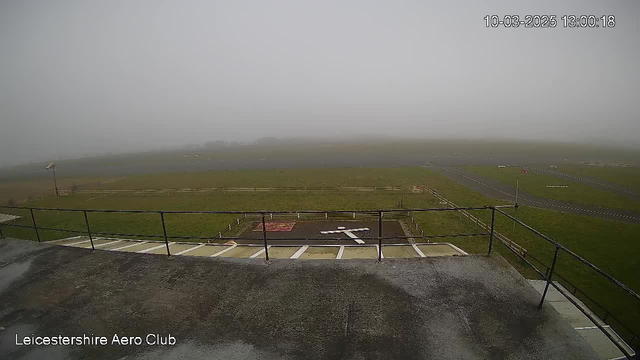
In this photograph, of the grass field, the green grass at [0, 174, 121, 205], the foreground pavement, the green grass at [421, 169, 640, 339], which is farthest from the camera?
the green grass at [0, 174, 121, 205]

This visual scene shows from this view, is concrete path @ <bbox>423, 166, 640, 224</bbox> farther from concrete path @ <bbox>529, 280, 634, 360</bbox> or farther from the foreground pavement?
the foreground pavement

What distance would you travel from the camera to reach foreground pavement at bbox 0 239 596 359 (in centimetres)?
320

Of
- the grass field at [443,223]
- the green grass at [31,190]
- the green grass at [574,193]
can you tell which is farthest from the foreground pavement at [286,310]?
the green grass at [31,190]

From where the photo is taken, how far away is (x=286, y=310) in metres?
3.85

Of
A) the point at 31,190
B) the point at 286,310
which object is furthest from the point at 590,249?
the point at 31,190

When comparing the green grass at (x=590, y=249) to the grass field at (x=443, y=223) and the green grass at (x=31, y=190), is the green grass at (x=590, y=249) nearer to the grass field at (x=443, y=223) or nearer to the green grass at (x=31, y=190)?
the grass field at (x=443, y=223)

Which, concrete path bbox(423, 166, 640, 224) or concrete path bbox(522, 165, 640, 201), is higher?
concrete path bbox(423, 166, 640, 224)

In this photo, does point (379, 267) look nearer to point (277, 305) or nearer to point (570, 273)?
point (277, 305)

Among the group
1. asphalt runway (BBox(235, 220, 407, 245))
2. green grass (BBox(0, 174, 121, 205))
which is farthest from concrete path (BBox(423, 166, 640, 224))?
green grass (BBox(0, 174, 121, 205))

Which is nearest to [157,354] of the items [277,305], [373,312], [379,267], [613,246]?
[277,305]

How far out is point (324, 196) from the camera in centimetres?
3253

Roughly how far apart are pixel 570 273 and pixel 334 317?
658 inches

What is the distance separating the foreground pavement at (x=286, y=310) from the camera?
3195 millimetres

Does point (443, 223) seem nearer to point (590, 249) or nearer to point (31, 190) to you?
point (590, 249)
